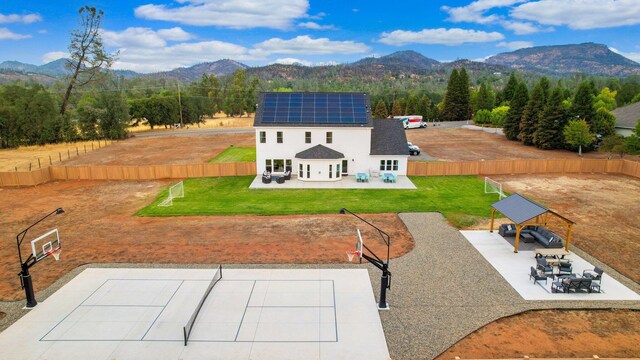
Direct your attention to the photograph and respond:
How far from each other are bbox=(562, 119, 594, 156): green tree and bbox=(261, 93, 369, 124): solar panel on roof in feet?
92.4

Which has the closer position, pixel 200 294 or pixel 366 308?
pixel 366 308

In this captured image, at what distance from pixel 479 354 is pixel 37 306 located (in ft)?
54.4

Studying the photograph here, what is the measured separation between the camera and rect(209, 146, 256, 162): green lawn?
44.6 m

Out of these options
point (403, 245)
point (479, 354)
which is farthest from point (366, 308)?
point (403, 245)

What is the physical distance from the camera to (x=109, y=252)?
65.8ft

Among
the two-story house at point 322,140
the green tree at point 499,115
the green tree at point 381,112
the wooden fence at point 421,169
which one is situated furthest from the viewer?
the green tree at point 381,112

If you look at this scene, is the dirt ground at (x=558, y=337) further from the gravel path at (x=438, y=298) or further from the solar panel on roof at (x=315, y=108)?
the solar panel on roof at (x=315, y=108)

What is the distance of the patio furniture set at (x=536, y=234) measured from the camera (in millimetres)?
19109

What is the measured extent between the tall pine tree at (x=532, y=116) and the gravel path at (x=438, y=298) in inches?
1531

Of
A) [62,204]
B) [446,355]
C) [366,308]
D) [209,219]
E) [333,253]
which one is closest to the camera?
[446,355]

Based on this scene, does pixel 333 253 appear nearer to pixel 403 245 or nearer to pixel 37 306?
pixel 403 245

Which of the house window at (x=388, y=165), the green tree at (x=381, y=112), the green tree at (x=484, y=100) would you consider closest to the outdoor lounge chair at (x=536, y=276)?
the house window at (x=388, y=165)

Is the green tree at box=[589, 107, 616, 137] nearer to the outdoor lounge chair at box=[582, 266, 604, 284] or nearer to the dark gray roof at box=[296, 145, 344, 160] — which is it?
the dark gray roof at box=[296, 145, 344, 160]

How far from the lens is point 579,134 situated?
45.6m
